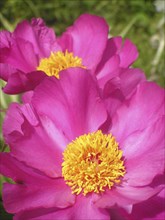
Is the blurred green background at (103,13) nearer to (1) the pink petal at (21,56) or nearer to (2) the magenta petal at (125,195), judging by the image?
(1) the pink petal at (21,56)

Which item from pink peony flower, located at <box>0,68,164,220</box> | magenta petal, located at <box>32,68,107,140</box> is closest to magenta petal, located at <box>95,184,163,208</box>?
pink peony flower, located at <box>0,68,164,220</box>

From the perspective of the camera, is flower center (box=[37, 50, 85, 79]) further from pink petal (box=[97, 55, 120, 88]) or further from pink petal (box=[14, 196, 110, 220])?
pink petal (box=[14, 196, 110, 220])

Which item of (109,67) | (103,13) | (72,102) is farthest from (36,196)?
(103,13)

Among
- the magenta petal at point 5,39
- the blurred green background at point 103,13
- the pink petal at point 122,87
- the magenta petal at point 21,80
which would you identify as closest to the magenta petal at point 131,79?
the pink petal at point 122,87

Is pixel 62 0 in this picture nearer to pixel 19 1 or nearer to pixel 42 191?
pixel 19 1

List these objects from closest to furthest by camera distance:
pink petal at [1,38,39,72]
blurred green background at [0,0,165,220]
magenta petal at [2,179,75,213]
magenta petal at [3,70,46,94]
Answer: magenta petal at [2,179,75,213]
magenta petal at [3,70,46,94]
pink petal at [1,38,39,72]
blurred green background at [0,0,165,220]

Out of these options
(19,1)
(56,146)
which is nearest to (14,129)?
(56,146)
